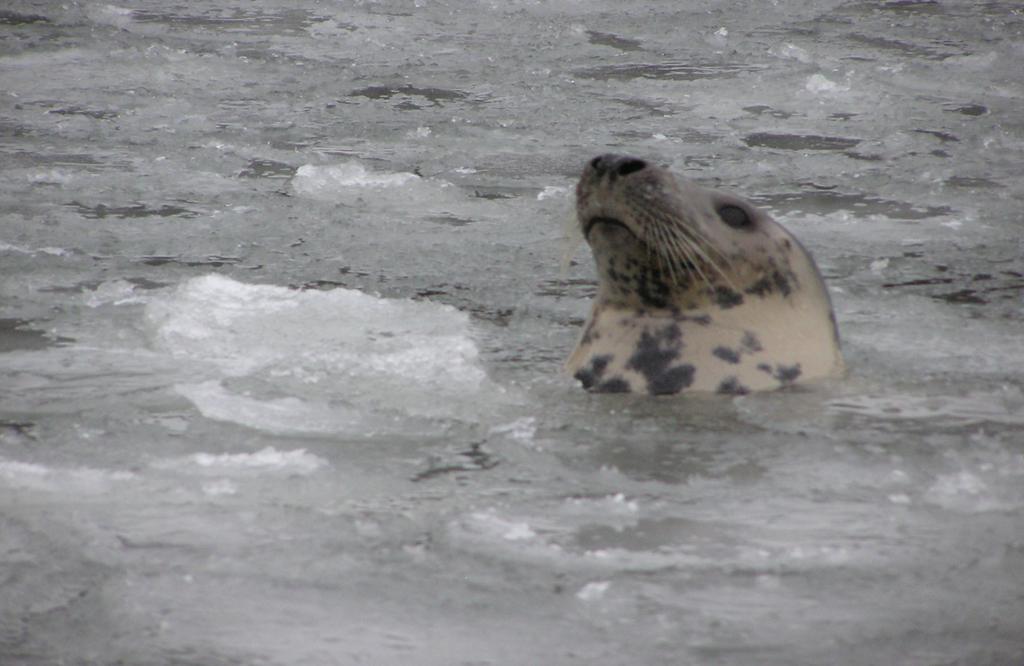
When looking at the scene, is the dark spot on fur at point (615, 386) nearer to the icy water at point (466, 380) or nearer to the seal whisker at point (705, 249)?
the icy water at point (466, 380)

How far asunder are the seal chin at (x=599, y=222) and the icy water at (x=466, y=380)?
1.26 feet

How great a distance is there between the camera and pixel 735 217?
4.26 m

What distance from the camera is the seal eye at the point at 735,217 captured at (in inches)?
167

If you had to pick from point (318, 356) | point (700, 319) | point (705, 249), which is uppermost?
point (705, 249)

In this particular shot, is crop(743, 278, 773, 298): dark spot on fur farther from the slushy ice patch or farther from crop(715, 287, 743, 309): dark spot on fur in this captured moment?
the slushy ice patch

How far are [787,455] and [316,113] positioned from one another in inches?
191

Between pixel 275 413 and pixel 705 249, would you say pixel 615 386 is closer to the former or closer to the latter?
pixel 705 249

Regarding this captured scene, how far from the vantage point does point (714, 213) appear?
4215mm

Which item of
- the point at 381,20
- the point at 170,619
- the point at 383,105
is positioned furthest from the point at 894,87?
the point at 170,619

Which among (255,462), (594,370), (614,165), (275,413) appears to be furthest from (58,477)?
(614,165)

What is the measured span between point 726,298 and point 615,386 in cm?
36

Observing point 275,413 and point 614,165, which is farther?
point 614,165

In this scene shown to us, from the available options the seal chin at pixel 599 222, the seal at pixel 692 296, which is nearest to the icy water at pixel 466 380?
the seal at pixel 692 296

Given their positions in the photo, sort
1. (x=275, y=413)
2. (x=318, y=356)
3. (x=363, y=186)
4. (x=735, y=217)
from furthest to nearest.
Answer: (x=363, y=186) < (x=318, y=356) < (x=735, y=217) < (x=275, y=413)
